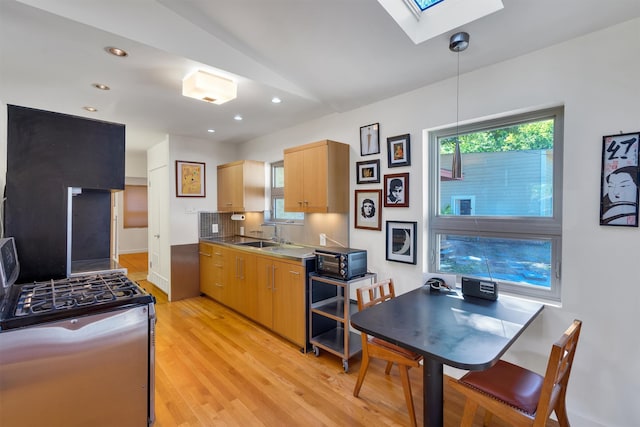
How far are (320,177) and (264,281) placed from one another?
52.5 inches

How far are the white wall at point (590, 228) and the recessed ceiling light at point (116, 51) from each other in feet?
7.69

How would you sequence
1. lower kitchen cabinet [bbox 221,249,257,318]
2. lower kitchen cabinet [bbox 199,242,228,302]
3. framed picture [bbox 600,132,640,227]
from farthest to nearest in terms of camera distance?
1. lower kitchen cabinet [bbox 199,242,228,302]
2. lower kitchen cabinet [bbox 221,249,257,318]
3. framed picture [bbox 600,132,640,227]

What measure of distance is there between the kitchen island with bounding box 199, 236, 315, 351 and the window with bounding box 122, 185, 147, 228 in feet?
17.4

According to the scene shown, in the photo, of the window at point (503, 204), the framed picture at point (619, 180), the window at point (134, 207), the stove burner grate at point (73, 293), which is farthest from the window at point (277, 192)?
the window at point (134, 207)

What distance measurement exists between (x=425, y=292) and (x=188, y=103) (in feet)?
9.55

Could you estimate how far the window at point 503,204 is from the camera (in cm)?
206

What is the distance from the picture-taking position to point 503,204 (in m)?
2.26

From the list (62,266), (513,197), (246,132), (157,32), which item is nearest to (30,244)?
(62,266)

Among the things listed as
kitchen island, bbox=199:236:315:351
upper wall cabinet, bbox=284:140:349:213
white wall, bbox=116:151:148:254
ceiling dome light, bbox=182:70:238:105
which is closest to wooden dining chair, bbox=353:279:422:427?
kitchen island, bbox=199:236:315:351

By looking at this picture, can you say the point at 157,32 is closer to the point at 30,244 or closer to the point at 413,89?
the point at 30,244

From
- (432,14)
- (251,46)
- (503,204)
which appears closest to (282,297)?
(503,204)

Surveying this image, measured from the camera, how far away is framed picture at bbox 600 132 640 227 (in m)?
1.66

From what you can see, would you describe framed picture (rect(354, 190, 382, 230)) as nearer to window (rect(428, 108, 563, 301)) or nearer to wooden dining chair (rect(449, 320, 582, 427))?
window (rect(428, 108, 563, 301))

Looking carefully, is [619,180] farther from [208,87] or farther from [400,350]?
[208,87]
